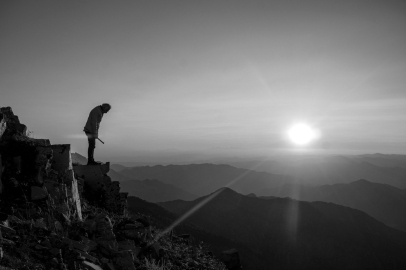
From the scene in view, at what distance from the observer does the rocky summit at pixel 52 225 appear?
10.1ft

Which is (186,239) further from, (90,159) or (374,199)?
(374,199)

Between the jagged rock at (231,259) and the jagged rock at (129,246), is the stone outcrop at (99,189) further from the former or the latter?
the jagged rock at (231,259)

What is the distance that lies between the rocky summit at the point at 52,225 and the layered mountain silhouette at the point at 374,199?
343ft

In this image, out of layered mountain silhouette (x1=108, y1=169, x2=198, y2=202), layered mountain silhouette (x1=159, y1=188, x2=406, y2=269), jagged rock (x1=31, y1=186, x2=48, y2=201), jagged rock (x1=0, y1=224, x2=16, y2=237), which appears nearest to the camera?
jagged rock (x1=0, y1=224, x2=16, y2=237)

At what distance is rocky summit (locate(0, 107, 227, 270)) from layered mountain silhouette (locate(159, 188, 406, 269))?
3589cm

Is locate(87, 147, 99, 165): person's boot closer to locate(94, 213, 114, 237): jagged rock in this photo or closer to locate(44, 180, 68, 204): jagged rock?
locate(44, 180, 68, 204): jagged rock

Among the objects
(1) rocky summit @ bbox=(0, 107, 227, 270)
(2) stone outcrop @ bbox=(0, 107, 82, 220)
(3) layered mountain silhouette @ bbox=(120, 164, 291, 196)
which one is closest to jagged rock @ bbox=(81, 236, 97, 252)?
(1) rocky summit @ bbox=(0, 107, 227, 270)

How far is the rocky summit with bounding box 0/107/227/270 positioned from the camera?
3076 mm

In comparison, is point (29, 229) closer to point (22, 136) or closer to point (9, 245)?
point (9, 245)

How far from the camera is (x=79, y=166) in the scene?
780 centimetres

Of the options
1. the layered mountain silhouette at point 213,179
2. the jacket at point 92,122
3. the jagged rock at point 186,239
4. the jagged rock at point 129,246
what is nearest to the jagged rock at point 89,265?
the jagged rock at point 129,246

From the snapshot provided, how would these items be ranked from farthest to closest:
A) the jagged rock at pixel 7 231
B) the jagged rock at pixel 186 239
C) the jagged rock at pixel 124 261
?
the jagged rock at pixel 186 239
the jagged rock at pixel 124 261
the jagged rock at pixel 7 231

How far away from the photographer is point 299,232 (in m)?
49.9

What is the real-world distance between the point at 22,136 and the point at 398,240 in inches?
2904
